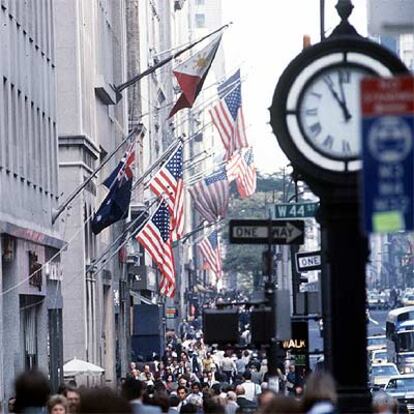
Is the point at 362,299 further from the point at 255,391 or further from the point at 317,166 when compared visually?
the point at 255,391

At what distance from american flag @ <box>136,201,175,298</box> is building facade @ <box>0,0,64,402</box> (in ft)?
15.2

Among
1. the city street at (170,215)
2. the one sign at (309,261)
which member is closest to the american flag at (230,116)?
the city street at (170,215)

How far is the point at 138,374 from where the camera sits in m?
51.8

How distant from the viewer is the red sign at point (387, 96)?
11688 mm

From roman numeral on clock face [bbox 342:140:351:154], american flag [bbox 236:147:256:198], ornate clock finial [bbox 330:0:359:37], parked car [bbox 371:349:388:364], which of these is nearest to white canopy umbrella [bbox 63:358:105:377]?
american flag [bbox 236:147:256:198]

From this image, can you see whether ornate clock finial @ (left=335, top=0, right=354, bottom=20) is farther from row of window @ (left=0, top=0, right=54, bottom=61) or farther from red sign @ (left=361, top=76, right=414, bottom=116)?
row of window @ (left=0, top=0, right=54, bottom=61)

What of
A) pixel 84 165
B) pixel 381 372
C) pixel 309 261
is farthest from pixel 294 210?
pixel 381 372

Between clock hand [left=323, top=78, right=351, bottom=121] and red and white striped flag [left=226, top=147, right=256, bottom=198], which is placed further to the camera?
red and white striped flag [left=226, top=147, right=256, bottom=198]

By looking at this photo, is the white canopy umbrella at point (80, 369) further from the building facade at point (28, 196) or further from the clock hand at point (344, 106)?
the clock hand at point (344, 106)

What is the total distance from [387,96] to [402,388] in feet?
125

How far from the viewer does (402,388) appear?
49.4 m

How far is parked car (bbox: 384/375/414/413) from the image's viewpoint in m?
46.7

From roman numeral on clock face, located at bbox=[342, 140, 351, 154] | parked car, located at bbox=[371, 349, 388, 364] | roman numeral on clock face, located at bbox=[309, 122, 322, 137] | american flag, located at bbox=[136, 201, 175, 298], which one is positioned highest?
american flag, located at bbox=[136, 201, 175, 298]

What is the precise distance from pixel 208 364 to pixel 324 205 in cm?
4868
